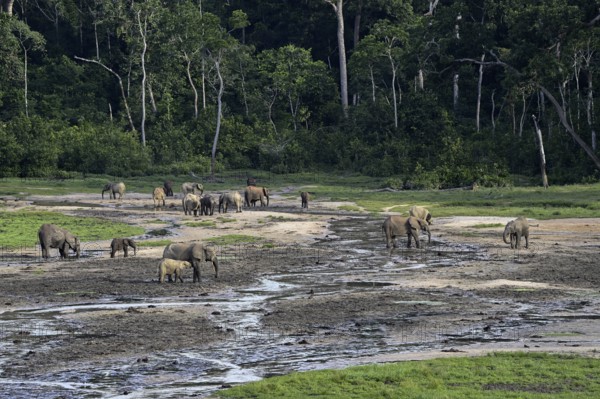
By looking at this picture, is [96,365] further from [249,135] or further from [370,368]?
[249,135]

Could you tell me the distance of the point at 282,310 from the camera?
2280cm

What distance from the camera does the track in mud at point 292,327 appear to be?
16.6m

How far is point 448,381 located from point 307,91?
6912cm

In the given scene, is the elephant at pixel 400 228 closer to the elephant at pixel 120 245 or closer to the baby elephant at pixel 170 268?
the elephant at pixel 120 245

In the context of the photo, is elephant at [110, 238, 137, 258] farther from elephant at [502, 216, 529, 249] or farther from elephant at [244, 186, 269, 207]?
elephant at [244, 186, 269, 207]

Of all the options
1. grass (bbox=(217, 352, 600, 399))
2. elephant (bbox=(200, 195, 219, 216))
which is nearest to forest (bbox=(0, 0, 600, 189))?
elephant (bbox=(200, 195, 219, 216))

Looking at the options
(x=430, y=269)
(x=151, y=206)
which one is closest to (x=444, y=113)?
(x=151, y=206)

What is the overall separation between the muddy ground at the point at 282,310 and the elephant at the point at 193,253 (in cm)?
52

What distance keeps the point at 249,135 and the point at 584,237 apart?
1747 inches

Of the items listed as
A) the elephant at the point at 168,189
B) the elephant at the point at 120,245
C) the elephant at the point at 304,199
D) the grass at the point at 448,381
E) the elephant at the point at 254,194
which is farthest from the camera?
the elephant at the point at 168,189

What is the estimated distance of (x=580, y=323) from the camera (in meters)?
20.7

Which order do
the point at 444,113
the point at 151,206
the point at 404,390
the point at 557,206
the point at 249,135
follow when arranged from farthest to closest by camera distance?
1. the point at 249,135
2. the point at 444,113
3. the point at 151,206
4. the point at 557,206
5. the point at 404,390

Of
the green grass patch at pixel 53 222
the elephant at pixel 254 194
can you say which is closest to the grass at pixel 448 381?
the green grass patch at pixel 53 222

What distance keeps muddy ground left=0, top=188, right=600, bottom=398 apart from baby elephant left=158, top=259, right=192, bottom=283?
1.26ft
